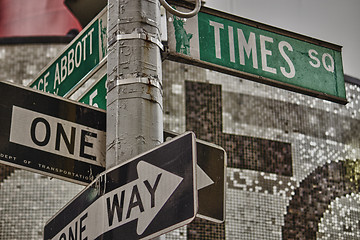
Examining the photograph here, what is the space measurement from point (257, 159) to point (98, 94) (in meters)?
5.41

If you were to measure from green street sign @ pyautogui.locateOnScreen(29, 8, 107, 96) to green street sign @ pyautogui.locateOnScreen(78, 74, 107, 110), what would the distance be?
0.08 metres

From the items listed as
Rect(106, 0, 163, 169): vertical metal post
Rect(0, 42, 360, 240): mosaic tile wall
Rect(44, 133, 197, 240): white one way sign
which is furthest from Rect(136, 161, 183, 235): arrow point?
Rect(0, 42, 360, 240): mosaic tile wall

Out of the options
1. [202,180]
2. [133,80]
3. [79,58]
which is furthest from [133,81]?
[79,58]

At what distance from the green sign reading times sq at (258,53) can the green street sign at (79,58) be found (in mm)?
417

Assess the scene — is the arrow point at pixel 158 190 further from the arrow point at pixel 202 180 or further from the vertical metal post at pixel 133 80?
the vertical metal post at pixel 133 80

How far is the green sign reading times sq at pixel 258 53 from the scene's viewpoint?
3.49 metres

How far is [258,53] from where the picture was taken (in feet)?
12.2

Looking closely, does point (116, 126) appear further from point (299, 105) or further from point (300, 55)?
point (299, 105)

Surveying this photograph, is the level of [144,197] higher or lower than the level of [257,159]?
lower

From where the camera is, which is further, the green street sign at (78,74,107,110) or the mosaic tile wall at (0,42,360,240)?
the mosaic tile wall at (0,42,360,240)

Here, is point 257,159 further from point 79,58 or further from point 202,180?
point 202,180

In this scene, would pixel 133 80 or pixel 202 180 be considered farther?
pixel 133 80

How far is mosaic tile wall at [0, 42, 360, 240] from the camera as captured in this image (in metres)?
8.38

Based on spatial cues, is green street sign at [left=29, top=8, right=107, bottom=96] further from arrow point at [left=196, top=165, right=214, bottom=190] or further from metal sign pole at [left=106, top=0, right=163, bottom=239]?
arrow point at [left=196, top=165, right=214, bottom=190]
